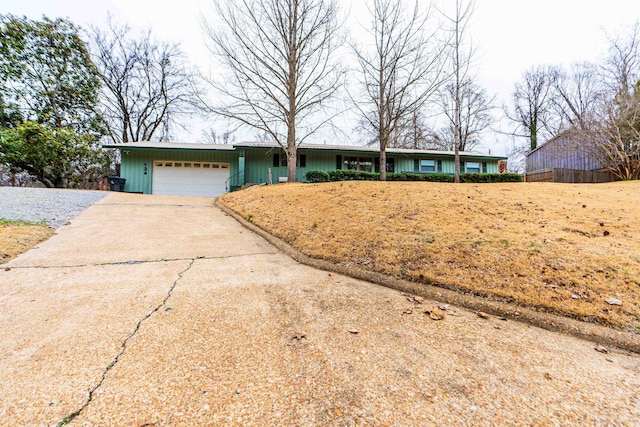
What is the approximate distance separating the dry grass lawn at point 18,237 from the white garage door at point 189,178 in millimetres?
10074

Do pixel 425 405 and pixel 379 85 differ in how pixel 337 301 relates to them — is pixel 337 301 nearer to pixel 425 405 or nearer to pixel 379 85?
pixel 425 405

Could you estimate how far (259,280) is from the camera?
302 centimetres

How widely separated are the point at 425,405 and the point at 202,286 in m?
2.33

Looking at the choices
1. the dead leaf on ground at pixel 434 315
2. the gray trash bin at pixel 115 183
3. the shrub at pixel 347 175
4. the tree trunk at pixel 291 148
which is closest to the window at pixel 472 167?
the shrub at pixel 347 175

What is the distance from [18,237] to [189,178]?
37.2 ft

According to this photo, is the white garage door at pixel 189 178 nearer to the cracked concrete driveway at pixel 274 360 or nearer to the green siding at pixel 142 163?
the green siding at pixel 142 163

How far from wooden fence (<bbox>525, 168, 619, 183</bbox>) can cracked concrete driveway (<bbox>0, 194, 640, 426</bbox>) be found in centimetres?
1717

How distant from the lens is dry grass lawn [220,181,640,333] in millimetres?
2426

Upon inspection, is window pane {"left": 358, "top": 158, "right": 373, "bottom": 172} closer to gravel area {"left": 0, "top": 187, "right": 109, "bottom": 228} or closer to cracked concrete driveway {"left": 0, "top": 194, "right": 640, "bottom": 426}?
gravel area {"left": 0, "top": 187, "right": 109, "bottom": 228}

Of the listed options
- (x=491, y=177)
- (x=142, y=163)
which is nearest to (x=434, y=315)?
(x=491, y=177)

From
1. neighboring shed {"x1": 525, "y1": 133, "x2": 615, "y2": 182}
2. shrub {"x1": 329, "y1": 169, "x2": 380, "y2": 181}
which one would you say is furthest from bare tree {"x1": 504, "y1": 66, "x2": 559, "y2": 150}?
shrub {"x1": 329, "y1": 169, "x2": 380, "y2": 181}

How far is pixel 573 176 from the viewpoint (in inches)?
579

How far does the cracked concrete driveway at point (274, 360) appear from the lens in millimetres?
1251

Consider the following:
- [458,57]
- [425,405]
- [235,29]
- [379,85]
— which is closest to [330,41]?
[379,85]
